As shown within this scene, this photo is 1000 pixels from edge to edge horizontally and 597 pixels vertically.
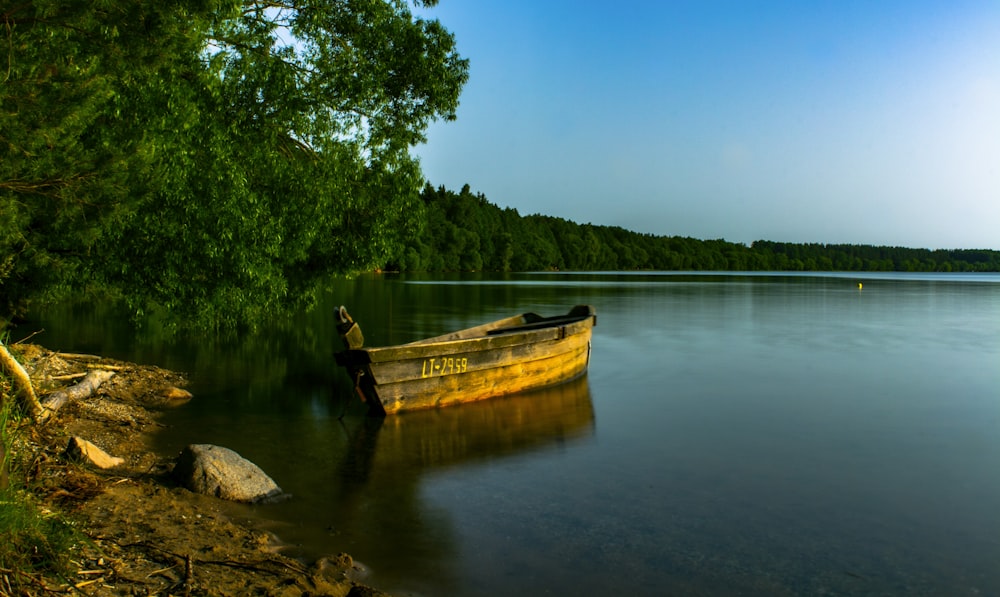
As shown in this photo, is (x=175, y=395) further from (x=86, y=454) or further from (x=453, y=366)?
(x=86, y=454)

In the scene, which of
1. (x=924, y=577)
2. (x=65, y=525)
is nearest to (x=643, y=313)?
(x=924, y=577)

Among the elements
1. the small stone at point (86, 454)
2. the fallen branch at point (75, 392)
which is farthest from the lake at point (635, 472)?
the small stone at point (86, 454)

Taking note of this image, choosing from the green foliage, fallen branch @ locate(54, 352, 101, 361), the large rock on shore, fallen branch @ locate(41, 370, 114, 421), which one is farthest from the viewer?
fallen branch @ locate(54, 352, 101, 361)

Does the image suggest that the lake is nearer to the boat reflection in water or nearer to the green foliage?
the boat reflection in water

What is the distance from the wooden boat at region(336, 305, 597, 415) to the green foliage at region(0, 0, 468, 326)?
287cm

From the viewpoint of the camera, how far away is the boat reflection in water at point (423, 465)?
6.03 meters

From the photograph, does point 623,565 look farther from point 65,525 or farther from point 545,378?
point 545,378

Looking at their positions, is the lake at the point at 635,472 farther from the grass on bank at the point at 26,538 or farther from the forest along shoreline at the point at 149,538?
the grass on bank at the point at 26,538

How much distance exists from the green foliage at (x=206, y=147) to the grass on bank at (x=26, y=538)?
2.59 m

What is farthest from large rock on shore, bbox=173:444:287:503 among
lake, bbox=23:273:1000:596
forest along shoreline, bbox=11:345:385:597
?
lake, bbox=23:273:1000:596

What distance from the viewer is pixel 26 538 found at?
13.1ft

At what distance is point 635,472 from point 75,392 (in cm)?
789

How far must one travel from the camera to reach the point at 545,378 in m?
14.0

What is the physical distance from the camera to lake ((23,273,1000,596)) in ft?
19.4
